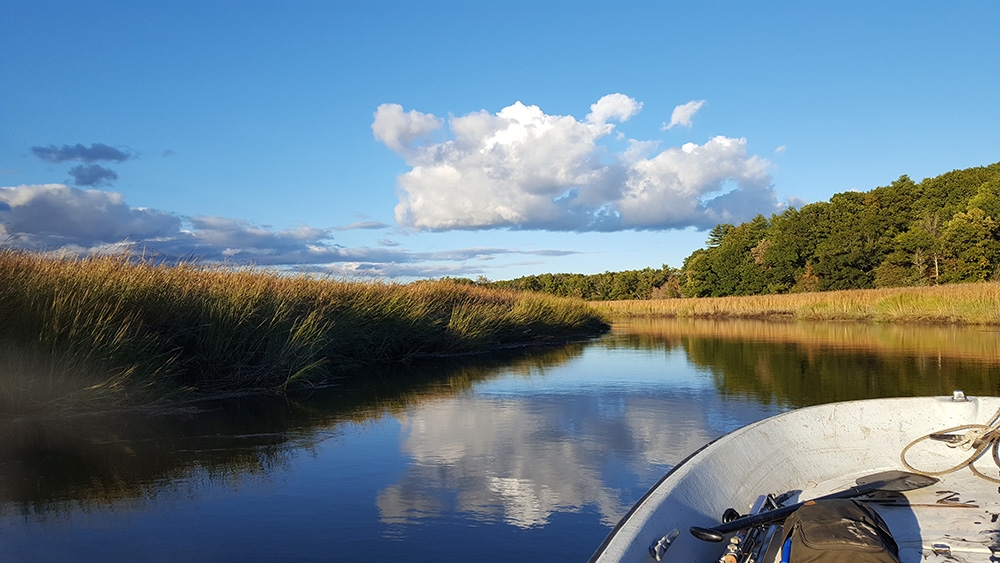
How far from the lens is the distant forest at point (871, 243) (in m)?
32.6

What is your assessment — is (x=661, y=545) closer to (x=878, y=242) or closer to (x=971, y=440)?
(x=971, y=440)

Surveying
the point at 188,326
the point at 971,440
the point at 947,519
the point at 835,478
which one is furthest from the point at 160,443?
the point at 971,440

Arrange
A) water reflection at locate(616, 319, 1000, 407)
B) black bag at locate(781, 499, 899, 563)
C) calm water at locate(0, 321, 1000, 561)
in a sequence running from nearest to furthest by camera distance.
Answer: black bag at locate(781, 499, 899, 563)
calm water at locate(0, 321, 1000, 561)
water reflection at locate(616, 319, 1000, 407)

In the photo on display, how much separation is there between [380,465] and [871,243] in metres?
39.2

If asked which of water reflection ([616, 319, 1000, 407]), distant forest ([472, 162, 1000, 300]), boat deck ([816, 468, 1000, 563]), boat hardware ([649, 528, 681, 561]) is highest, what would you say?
distant forest ([472, 162, 1000, 300])

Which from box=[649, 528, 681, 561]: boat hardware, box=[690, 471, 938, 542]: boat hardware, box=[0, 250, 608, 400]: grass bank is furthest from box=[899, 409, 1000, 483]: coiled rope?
box=[0, 250, 608, 400]: grass bank

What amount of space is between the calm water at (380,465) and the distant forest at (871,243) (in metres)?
22.1

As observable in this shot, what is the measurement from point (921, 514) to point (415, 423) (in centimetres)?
377

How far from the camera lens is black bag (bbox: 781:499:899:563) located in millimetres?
1731

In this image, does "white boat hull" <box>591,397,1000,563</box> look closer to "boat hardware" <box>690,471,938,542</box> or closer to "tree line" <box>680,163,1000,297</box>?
"boat hardware" <box>690,471,938,542</box>

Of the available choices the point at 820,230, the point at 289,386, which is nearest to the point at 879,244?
the point at 820,230

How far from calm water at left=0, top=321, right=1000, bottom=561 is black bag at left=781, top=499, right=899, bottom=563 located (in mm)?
994

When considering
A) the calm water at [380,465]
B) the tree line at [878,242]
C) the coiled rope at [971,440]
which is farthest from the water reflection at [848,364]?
the tree line at [878,242]

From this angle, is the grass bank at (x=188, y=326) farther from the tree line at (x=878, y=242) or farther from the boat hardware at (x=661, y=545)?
the tree line at (x=878, y=242)
